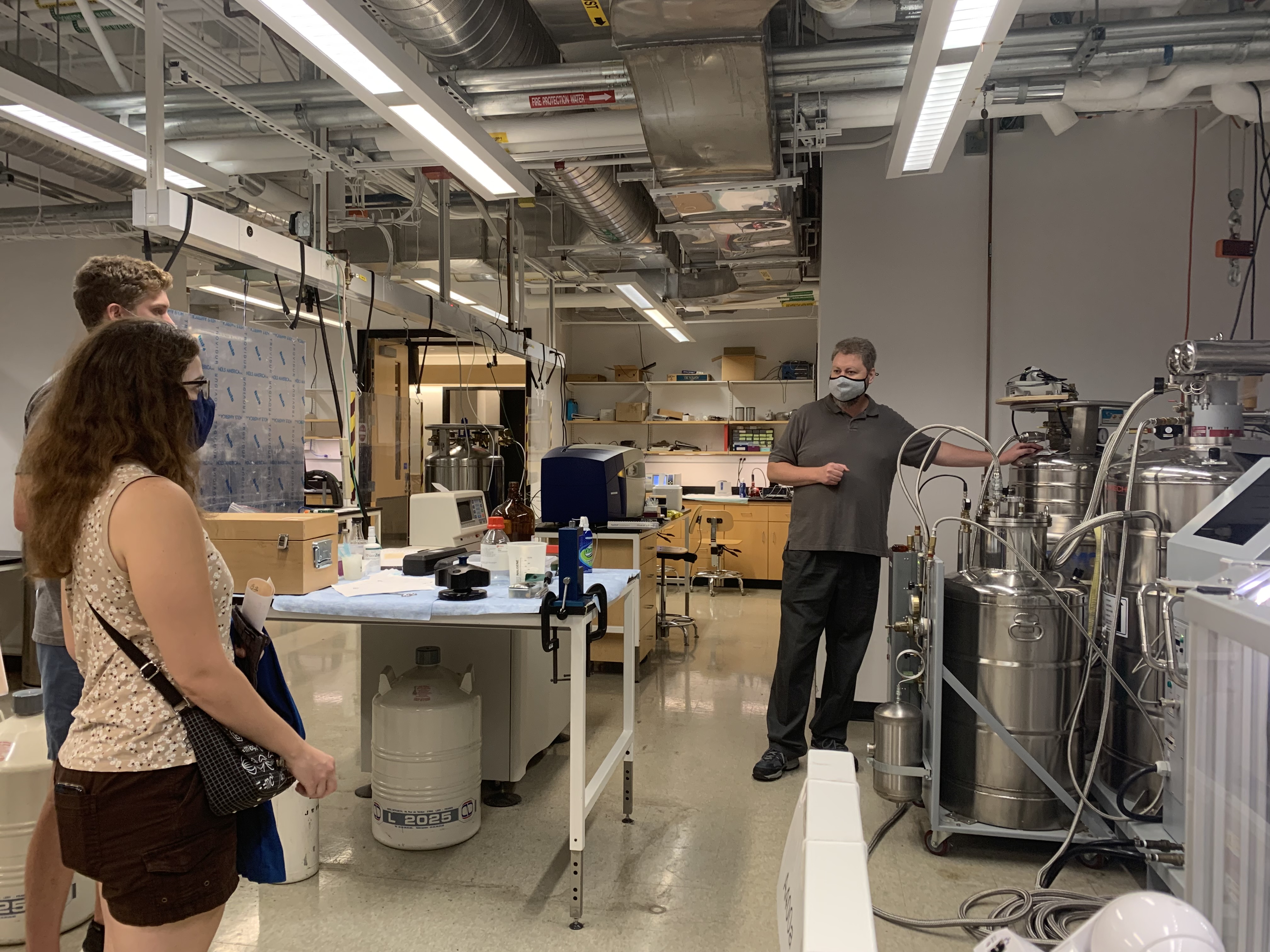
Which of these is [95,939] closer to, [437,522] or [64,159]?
[437,522]

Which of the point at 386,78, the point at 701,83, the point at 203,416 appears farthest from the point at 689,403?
the point at 203,416

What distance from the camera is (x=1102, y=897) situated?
2422mm

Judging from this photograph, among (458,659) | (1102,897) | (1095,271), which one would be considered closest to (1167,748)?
(1102,897)

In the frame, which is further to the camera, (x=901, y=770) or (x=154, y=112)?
(x=901, y=770)

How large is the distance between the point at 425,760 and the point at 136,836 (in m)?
1.39

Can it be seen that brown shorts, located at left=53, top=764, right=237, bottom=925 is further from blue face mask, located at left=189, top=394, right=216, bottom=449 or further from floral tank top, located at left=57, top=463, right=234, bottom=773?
blue face mask, located at left=189, top=394, right=216, bottom=449

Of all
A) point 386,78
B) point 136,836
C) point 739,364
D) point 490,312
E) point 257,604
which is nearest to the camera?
point 136,836

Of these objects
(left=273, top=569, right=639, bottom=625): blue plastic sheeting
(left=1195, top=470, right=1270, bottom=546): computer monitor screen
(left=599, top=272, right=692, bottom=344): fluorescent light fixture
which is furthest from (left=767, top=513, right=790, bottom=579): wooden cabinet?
(left=1195, top=470, right=1270, bottom=546): computer monitor screen

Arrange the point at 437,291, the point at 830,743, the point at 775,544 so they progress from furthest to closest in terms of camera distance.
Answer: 1. the point at 775,544
2. the point at 437,291
3. the point at 830,743

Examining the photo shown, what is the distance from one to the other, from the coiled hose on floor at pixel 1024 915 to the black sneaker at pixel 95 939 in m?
1.97

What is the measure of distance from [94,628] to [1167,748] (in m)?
2.49

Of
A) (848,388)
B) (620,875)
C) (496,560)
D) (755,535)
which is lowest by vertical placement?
(620,875)

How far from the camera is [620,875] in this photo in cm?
255

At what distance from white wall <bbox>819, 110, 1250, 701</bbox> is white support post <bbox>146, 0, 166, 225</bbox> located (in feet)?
9.38
